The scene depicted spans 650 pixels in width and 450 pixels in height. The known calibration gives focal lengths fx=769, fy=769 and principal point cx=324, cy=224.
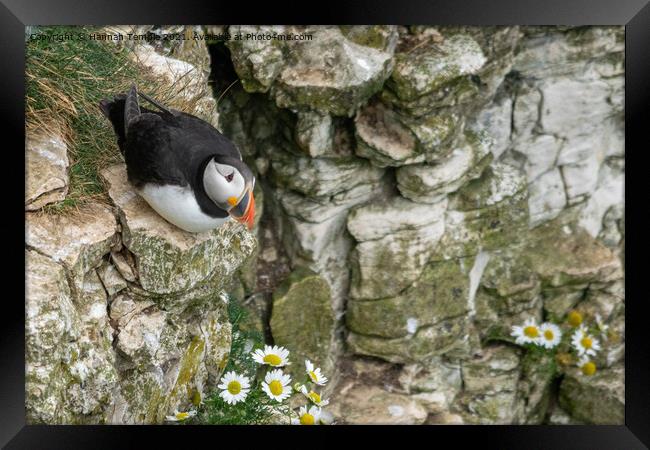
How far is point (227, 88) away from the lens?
381 cm

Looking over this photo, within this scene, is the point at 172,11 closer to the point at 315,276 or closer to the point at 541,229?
the point at 315,276

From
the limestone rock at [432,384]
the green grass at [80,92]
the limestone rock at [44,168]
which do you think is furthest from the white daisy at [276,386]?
the limestone rock at [432,384]

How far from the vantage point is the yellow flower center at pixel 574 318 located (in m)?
5.20

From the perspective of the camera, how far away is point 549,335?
502 cm

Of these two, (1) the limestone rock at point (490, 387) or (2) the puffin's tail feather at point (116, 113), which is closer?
(2) the puffin's tail feather at point (116, 113)

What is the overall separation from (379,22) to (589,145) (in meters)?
3.24

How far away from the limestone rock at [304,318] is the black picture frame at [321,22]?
75.4 inches

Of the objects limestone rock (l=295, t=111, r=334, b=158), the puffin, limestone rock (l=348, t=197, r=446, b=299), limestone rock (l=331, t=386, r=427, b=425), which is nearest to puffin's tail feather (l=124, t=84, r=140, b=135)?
the puffin

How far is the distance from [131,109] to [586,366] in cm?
367

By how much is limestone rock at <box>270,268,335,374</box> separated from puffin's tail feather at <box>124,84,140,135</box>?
1.93 meters

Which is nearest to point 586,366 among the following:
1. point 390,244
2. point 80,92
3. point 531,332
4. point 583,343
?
point 583,343

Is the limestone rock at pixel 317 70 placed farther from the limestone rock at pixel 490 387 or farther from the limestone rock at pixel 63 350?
the limestone rock at pixel 490 387

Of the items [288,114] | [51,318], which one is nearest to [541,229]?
[288,114]

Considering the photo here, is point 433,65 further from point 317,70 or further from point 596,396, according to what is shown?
point 596,396
